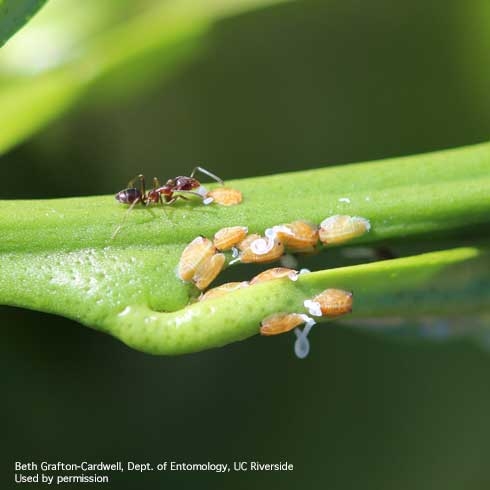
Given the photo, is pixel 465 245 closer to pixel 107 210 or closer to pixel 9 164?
Result: pixel 107 210

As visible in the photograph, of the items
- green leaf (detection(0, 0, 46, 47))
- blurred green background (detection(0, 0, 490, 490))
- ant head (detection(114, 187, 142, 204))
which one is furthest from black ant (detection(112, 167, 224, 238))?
blurred green background (detection(0, 0, 490, 490))

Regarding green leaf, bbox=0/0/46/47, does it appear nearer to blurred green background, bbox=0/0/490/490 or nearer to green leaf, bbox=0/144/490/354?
green leaf, bbox=0/144/490/354

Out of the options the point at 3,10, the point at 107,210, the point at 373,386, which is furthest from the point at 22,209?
the point at 373,386

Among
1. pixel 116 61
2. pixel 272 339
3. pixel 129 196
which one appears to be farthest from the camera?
pixel 272 339

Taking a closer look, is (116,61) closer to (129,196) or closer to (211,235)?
(129,196)

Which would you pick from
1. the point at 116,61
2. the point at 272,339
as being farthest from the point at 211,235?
the point at 272,339

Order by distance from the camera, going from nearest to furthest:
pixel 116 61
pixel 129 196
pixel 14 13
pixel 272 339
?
1. pixel 14 13
2. pixel 129 196
3. pixel 116 61
4. pixel 272 339
